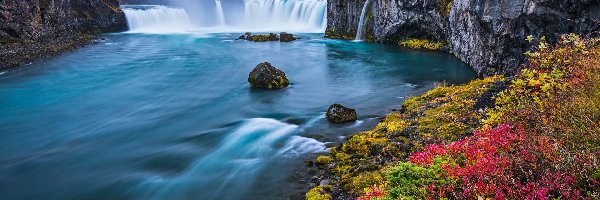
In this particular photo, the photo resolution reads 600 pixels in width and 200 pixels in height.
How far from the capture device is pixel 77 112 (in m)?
21.6

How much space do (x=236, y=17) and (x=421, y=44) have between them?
165 ft

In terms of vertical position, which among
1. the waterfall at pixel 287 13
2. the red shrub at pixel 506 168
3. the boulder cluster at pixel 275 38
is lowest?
the red shrub at pixel 506 168

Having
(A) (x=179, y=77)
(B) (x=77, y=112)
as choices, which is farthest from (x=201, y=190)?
(A) (x=179, y=77)

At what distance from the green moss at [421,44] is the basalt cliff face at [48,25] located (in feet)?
118

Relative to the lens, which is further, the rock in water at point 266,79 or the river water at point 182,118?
the rock in water at point 266,79

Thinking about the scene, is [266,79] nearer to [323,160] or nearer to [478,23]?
[323,160]

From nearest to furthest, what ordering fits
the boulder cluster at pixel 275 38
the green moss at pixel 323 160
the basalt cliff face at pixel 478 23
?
the green moss at pixel 323 160
the basalt cliff face at pixel 478 23
the boulder cluster at pixel 275 38

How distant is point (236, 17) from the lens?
8438 centimetres

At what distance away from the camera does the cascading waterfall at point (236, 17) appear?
6506cm

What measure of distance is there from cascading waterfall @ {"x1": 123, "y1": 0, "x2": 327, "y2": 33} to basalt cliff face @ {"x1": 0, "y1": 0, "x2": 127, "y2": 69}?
14.6 ft

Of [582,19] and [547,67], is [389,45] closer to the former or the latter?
[582,19]

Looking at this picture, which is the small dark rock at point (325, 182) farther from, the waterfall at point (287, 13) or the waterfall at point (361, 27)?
the waterfall at point (287, 13)

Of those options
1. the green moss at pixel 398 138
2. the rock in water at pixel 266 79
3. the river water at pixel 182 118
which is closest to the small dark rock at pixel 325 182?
the green moss at pixel 398 138

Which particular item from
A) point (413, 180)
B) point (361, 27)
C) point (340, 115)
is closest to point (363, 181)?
point (413, 180)
